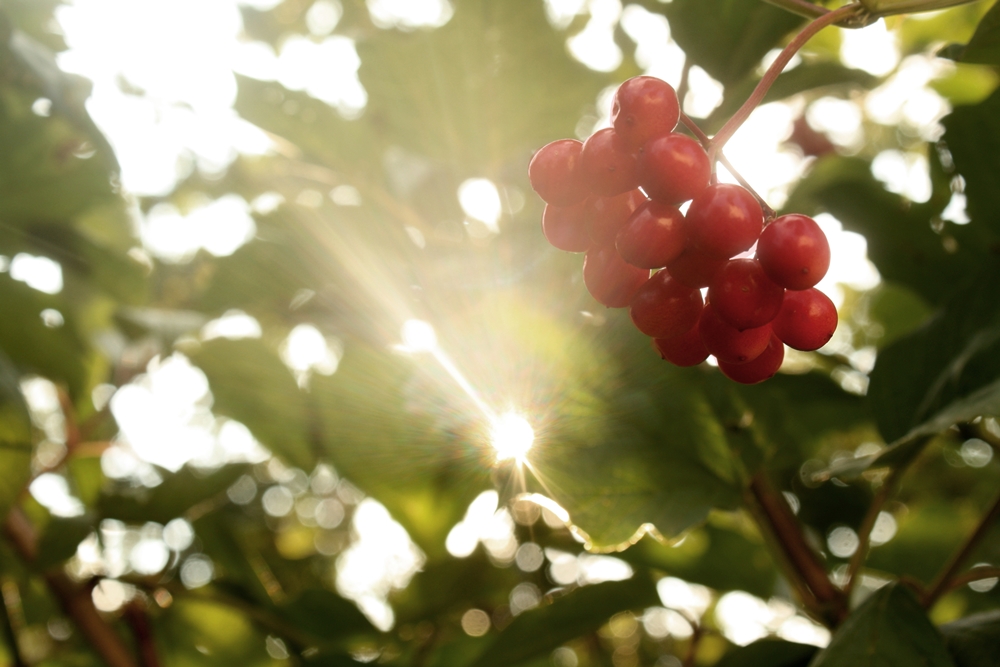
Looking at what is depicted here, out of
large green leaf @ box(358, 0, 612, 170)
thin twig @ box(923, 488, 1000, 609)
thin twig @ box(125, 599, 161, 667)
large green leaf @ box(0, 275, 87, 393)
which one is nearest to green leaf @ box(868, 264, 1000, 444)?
thin twig @ box(923, 488, 1000, 609)

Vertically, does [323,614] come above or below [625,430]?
below

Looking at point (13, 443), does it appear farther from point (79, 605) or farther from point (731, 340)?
point (731, 340)

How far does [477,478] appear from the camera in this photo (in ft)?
4.18

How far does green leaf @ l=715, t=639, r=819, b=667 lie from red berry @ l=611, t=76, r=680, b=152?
0.83 m

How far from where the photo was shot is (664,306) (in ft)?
2.55

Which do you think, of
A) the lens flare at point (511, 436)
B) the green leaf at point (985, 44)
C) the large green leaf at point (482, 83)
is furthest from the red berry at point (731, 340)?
the large green leaf at point (482, 83)

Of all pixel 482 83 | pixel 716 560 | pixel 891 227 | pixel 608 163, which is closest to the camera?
pixel 608 163

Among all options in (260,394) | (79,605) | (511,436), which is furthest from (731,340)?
(79,605)

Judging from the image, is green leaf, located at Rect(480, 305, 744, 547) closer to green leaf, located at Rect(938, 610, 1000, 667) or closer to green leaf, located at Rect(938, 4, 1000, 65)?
green leaf, located at Rect(938, 610, 1000, 667)

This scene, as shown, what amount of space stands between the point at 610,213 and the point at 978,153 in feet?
2.93

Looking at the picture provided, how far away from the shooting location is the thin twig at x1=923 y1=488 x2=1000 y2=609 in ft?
3.54

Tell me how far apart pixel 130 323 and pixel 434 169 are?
2.71ft

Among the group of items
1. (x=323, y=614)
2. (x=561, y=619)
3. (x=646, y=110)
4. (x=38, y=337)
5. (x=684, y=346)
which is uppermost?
(x=646, y=110)

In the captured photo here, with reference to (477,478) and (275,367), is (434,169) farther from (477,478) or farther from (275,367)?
(477,478)
